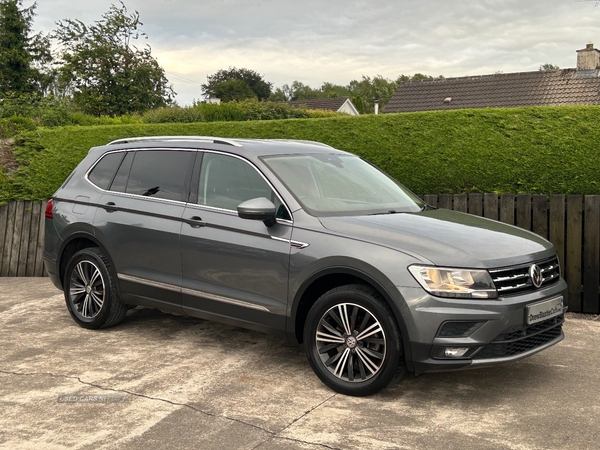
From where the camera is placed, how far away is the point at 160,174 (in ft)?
19.9

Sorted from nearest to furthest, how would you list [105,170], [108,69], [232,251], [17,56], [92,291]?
[232,251], [92,291], [105,170], [108,69], [17,56]

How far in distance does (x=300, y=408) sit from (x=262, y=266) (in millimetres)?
1139

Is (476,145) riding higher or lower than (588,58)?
lower

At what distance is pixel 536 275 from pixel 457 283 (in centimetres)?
76

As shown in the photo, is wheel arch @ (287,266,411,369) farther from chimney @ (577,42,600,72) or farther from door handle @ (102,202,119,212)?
chimney @ (577,42,600,72)

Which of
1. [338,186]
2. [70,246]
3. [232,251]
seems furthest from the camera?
[70,246]

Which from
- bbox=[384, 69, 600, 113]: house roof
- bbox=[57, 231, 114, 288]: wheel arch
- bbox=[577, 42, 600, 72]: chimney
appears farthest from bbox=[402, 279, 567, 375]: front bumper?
bbox=[577, 42, 600, 72]: chimney

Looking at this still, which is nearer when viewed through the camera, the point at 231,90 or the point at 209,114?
the point at 209,114

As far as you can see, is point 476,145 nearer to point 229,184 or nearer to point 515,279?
point 229,184

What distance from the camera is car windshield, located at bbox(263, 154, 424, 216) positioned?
518 cm

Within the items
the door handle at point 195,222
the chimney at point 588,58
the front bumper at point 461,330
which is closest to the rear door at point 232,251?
the door handle at point 195,222

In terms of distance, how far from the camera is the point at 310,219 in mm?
4918

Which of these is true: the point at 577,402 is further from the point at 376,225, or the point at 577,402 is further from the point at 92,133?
the point at 92,133

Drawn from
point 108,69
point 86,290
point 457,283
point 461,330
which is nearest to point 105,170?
point 86,290
